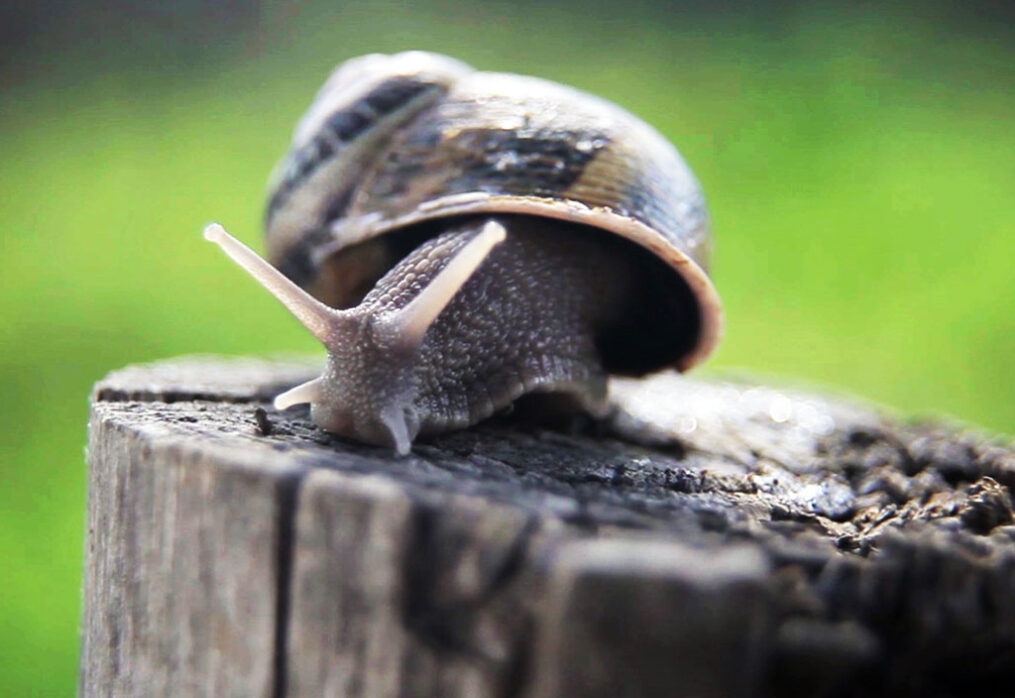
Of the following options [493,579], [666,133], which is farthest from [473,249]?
[666,133]

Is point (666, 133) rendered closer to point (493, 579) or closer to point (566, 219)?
point (566, 219)

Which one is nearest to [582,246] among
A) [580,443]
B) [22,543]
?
[580,443]

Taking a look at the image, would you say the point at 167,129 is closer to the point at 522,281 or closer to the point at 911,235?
the point at 911,235

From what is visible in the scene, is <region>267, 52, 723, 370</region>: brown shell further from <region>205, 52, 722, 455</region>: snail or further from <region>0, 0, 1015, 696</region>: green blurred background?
<region>0, 0, 1015, 696</region>: green blurred background

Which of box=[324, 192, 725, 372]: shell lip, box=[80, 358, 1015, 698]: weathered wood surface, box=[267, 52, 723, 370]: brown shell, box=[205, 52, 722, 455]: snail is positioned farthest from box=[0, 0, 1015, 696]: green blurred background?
box=[80, 358, 1015, 698]: weathered wood surface

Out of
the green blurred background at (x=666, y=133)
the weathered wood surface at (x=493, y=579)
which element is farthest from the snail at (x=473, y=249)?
the green blurred background at (x=666, y=133)

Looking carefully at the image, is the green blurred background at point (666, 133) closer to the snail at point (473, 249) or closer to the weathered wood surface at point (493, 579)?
the snail at point (473, 249)
